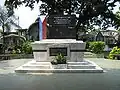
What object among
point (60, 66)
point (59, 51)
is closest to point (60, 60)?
point (60, 66)

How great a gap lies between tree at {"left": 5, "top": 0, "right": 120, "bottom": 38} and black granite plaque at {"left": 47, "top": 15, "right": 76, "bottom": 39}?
7682mm

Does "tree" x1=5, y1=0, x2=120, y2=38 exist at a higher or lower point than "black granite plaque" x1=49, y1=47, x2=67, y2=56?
higher

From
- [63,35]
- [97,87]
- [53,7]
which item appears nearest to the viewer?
[97,87]

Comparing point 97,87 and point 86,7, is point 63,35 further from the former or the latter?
point 86,7

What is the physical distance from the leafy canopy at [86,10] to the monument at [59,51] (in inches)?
307

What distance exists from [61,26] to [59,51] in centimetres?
202

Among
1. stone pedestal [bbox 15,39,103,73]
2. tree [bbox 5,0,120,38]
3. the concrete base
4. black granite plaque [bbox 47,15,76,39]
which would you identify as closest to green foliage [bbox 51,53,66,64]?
the concrete base

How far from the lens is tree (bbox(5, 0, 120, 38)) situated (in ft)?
92.3

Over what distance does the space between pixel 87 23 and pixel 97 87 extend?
25996mm

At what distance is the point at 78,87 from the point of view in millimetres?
9367

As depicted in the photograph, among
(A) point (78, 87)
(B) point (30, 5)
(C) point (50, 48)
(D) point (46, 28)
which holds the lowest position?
(A) point (78, 87)

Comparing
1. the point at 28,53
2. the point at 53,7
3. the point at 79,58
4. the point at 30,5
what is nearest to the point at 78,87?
the point at 79,58

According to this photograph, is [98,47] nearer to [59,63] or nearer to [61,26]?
[61,26]

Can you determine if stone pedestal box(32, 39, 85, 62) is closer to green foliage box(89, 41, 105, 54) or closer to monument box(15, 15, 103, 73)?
monument box(15, 15, 103, 73)
